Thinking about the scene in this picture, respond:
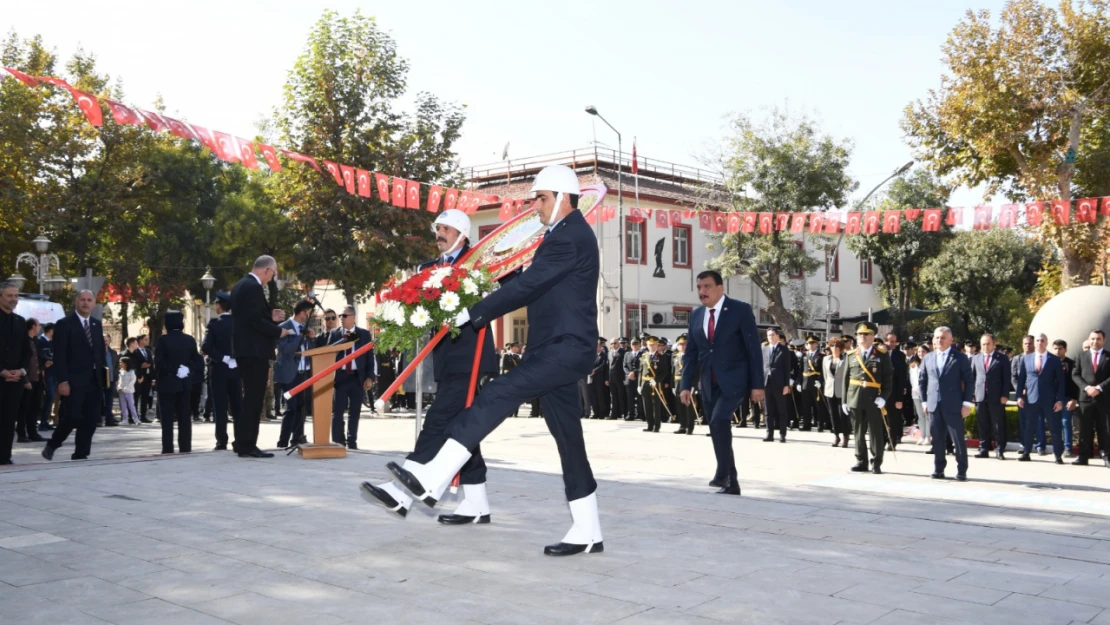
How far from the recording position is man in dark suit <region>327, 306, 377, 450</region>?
12578 mm

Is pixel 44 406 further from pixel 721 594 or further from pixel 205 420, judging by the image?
pixel 721 594

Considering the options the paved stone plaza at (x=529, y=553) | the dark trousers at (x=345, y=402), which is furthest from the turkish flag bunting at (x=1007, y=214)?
the dark trousers at (x=345, y=402)

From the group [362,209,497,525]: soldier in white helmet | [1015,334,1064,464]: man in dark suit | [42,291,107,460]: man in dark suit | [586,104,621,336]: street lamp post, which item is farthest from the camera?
[586,104,621,336]: street lamp post

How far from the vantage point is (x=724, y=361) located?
376 inches

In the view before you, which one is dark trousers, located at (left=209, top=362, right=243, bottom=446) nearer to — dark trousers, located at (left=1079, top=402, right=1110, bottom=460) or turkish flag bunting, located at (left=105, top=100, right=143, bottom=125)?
turkish flag bunting, located at (left=105, top=100, right=143, bottom=125)

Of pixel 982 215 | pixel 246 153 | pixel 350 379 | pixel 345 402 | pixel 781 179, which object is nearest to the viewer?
pixel 345 402

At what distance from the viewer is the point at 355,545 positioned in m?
6.07

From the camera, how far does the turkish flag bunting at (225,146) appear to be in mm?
16141

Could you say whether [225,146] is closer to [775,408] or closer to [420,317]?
[775,408]

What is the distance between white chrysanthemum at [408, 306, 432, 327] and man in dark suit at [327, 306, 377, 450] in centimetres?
593

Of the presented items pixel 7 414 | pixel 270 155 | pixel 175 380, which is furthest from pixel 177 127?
pixel 7 414

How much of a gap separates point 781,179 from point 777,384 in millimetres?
21131

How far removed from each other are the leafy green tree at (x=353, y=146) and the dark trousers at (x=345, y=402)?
1631cm

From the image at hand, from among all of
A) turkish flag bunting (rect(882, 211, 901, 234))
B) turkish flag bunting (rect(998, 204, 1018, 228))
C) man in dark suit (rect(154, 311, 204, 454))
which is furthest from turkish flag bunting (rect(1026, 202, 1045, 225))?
man in dark suit (rect(154, 311, 204, 454))
